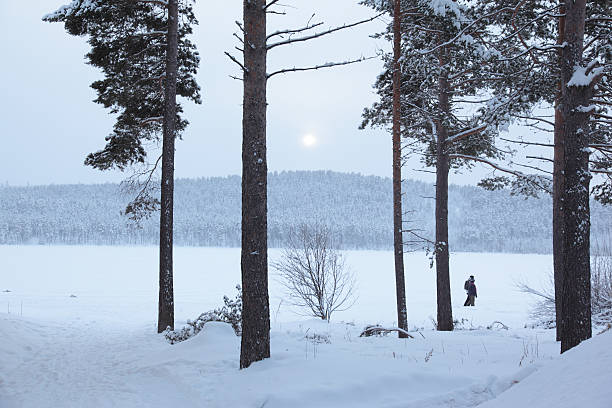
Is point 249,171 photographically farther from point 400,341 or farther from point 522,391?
point 400,341

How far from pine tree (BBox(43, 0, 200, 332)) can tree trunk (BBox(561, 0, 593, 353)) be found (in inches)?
328

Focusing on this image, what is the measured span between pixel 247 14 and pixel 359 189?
415ft

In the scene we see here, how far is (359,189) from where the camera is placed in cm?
13150

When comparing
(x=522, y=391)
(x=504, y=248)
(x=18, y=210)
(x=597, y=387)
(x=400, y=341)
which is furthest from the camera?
(x=18, y=210)

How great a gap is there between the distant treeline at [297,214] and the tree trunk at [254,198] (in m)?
86.3

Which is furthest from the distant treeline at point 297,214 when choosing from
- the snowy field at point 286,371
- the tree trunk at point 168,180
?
the snowy field at point 286,371

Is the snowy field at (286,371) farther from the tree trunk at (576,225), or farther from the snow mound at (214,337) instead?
the tree trunk at (576,225)

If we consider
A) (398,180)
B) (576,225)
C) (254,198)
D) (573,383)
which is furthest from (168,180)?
(573,383)

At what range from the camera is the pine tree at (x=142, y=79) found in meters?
10.6

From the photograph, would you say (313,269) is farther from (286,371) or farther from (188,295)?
(188,295)

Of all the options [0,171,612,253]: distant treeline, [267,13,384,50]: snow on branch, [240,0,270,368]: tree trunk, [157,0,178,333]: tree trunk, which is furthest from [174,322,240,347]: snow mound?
[0,171,612,253]: distant treeline

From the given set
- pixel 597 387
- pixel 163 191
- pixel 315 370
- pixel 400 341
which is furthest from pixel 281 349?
pixel 163 191

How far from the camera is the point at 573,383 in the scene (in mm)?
2666

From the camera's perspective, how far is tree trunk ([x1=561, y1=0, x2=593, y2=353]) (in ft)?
19.1
